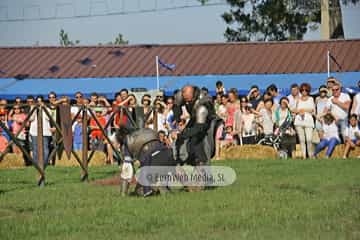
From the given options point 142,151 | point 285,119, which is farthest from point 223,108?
point 142,151

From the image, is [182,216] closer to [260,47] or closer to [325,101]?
[325,101]

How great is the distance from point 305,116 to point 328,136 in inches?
32.1

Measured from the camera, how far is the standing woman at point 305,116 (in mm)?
24047

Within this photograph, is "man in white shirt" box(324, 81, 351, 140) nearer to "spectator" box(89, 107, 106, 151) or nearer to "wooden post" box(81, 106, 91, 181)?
"spectator" box(89, 107, 106, 151)

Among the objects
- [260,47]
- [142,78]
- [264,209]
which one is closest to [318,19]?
[260,47]

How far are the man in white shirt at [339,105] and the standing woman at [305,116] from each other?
45cm

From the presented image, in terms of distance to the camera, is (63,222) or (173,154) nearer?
(63,222)

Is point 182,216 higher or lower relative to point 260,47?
lower

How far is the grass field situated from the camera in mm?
10180

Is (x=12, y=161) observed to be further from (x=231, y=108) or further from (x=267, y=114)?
(x=267, y=114)

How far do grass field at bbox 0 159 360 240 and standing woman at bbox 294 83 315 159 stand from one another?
629 centimetres

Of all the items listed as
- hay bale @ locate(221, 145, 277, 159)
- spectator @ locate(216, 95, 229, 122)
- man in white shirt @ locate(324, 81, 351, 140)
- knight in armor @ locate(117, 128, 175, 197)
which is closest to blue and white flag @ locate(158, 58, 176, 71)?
spectator @ locate(216, 95, 229, 122)

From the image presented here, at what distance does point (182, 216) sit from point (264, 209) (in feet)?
3.84

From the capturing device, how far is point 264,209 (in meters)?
12.0
